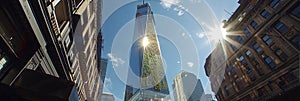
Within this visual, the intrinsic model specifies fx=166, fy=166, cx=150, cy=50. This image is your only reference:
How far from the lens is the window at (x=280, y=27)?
71.3 ft

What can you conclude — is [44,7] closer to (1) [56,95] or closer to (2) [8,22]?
(2) [8,22]

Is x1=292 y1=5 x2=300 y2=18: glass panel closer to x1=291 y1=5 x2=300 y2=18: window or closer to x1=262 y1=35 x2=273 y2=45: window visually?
x1=291 y1=5 x2=300 y2=18: window

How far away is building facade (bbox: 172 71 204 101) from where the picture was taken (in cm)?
15777

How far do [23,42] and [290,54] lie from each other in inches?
1021

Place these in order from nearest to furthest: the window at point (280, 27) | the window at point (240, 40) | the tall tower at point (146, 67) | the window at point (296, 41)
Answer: the window at point (296, 41), the window at point (280, 27), the window at point (240, 40), the tall tower at point (146, 67)

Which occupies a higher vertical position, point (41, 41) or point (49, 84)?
point (41, 41)

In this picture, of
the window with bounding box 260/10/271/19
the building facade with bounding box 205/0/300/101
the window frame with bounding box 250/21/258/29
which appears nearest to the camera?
the building facade with bounding box 205/0/300/101

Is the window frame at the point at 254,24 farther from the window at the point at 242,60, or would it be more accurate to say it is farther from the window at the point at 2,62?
the window at the point at 2,62

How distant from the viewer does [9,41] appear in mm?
6289

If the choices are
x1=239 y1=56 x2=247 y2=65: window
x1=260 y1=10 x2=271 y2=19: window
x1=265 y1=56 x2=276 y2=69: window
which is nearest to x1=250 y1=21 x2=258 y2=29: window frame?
x1=260 y1=10 x2=271 y2=19: window

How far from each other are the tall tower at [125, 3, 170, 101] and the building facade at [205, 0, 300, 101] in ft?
284

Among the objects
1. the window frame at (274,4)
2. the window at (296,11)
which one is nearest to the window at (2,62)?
the window at (296,11)

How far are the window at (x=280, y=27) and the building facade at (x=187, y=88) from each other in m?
138

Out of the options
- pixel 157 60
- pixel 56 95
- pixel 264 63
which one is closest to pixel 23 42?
pixel 56 95
